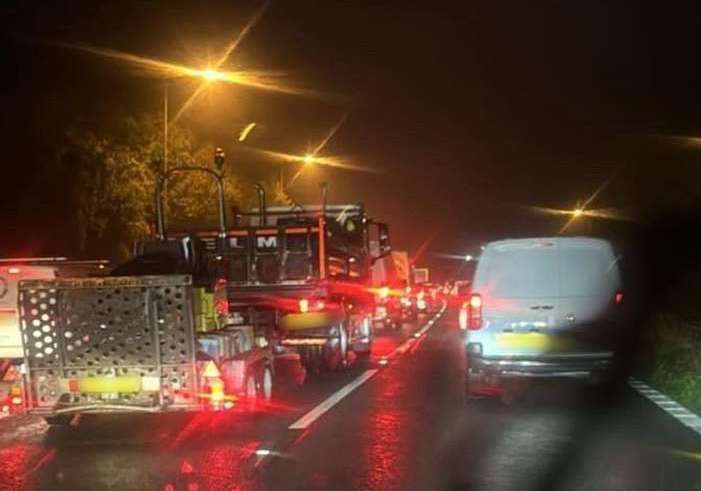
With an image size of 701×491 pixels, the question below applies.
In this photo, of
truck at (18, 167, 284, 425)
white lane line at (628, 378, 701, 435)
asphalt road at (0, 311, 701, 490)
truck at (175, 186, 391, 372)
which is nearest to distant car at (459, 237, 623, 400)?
asphalt road at (0, 311, 701, 490)

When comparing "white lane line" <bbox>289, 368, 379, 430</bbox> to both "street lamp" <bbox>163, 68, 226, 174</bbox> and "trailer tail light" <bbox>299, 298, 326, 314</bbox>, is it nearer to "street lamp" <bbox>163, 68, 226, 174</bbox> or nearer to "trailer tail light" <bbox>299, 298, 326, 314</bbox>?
"trailer tail light" <bbox>299, 298, 326, 314</bbox>

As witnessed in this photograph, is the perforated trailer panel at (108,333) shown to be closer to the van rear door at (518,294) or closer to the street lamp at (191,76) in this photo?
the van rear door at (518,294)

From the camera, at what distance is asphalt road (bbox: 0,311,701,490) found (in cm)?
876

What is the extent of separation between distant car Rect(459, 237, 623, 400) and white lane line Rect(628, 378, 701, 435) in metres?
0.98

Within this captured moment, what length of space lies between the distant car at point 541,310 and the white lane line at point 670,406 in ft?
3.22

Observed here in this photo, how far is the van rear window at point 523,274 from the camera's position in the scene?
41.1 feet

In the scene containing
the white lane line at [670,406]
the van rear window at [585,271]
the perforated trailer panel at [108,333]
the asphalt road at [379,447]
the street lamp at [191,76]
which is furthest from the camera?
the street lamp at [191,76]

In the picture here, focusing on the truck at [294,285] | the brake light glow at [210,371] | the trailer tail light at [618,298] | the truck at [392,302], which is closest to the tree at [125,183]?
the truck at [392,302]

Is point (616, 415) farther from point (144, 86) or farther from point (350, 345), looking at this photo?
point (144, 86)

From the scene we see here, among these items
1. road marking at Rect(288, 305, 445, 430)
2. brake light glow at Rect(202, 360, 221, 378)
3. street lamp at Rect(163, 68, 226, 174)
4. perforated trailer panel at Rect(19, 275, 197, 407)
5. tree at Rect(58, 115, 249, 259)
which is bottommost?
road marking at Rect(288, 305, 445, 430)

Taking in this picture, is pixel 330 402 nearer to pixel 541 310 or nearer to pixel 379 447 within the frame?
pixel 541 310

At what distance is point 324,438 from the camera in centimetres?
1093

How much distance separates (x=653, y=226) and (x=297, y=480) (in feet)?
78.4

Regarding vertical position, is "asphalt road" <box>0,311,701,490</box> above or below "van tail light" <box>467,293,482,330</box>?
below
